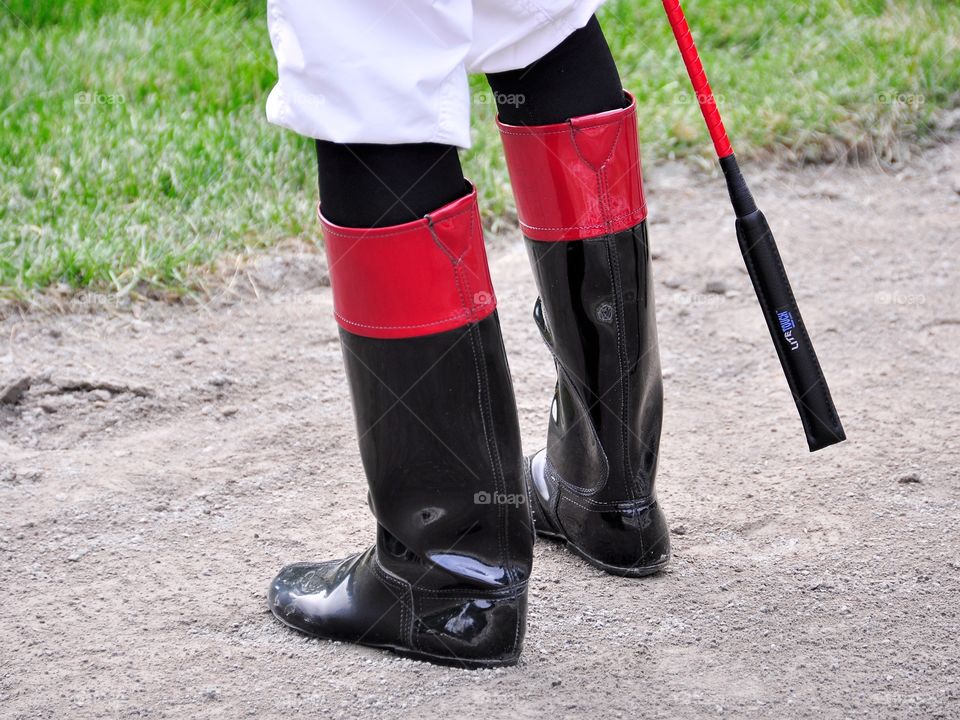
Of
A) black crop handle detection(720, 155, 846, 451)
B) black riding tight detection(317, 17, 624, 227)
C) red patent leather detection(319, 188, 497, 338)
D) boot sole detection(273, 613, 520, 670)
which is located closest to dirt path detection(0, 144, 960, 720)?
boot sole detection(273, 613, 520, 670)

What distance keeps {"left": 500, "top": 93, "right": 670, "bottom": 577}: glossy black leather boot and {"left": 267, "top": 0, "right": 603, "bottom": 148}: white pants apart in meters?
0.28

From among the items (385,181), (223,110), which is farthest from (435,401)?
(223,110)

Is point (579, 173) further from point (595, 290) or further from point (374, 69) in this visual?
point (374, 69)

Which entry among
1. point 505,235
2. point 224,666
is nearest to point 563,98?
point 224,666

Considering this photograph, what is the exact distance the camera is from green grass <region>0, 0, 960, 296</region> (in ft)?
8.84

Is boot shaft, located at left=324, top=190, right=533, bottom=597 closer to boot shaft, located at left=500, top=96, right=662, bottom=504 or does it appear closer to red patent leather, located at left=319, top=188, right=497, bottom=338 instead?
red patent leather, located at left=319, top=188, right=497, bottom=338

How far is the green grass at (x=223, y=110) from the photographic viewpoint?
2693mm

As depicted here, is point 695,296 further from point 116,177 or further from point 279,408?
point 116,177

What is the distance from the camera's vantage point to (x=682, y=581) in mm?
1613

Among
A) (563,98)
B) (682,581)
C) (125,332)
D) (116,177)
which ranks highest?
(563,98)

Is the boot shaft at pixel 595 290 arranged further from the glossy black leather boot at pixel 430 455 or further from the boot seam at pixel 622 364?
the glossy black leather boot at pixel 430 455

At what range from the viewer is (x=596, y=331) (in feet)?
4.91

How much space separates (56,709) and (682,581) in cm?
85

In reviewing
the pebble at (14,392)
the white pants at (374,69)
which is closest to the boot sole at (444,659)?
the white pants at (374,69)
